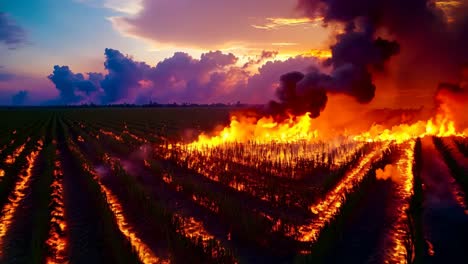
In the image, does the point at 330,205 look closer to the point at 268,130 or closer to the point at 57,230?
the point at 57,230

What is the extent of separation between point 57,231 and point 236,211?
5637 mm

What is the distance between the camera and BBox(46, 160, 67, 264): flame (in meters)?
10.2

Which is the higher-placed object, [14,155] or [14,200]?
[14,155]

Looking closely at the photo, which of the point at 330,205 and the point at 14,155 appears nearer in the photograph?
the point at 330,205

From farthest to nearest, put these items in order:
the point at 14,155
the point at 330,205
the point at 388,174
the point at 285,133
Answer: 1. the point at 285,133
2. the point at 14,155
3. the point at 388,174
4. the point at 330,205

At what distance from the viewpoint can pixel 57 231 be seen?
12.0 m

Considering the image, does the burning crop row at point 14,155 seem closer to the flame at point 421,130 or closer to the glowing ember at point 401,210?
the glowing ember at point 401,210

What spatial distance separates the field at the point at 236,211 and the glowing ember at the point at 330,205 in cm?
5

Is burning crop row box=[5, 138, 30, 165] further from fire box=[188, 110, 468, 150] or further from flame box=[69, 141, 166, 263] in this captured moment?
fire box=[188, 110, 468, 150]

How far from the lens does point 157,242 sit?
10992mm

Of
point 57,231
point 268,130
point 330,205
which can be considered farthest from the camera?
point 268,130

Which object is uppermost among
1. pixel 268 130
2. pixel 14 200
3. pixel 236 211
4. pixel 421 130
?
pixel 268 130

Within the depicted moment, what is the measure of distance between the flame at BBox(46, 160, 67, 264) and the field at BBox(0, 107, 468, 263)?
38 mm

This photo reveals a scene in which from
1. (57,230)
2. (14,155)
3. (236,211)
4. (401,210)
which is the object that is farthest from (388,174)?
(14,155)
